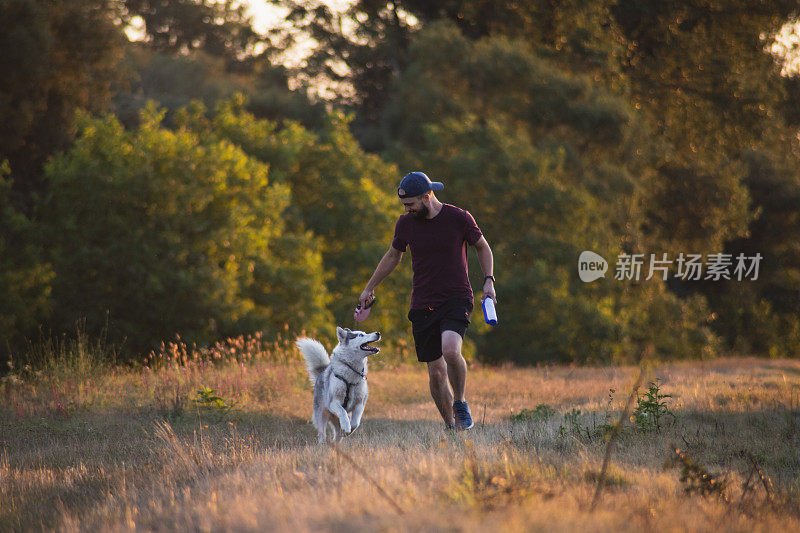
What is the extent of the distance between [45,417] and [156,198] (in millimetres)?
12383

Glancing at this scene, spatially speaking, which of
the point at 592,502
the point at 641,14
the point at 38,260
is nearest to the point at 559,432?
the point at 592,502

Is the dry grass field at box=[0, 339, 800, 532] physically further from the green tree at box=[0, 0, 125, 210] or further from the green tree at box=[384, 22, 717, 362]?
the green tree at box=[384, 22, 717, 362]

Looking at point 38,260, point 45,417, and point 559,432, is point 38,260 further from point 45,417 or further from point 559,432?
point 559,432

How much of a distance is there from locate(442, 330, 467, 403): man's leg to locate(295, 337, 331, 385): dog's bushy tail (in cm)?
164

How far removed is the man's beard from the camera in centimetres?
738

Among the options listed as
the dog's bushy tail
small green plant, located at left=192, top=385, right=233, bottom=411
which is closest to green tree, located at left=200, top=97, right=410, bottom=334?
small green plant, located at left=192, top=385, right=233, bottom=411

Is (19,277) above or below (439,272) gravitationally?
below

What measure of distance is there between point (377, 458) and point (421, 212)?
257cm

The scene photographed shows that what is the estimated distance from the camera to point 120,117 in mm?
28328

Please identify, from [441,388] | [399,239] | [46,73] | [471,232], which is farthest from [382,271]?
[46,73]

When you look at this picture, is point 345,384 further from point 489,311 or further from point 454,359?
point 489,311

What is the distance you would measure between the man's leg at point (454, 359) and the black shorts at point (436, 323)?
2.7 inches

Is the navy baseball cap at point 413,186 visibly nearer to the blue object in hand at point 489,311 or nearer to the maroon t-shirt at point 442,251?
the maroon t-shirt at point 442,251

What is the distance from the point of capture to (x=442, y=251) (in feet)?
24.3
